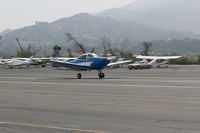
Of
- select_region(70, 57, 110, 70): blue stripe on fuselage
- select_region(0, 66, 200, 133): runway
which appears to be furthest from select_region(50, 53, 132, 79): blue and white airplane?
select_region(0, 66, 200, 133): runway

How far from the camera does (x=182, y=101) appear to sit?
1494 centimetres

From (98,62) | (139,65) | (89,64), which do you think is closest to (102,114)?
(98,62)

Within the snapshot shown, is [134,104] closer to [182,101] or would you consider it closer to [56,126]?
[182,101]

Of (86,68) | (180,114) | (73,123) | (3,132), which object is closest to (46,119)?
(73,123)

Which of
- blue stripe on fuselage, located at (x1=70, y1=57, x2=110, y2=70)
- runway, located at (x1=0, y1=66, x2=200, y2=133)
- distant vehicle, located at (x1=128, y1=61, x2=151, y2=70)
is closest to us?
runway, located at (x1=0, y1=66, x2=200, y2=133)

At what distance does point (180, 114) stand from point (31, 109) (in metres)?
5.11

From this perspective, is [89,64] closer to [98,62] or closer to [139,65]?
[98,62]

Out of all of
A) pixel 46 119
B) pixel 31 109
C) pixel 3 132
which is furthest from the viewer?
pixel 31 109

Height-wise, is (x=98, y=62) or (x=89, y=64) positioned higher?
(x=98, y=62)

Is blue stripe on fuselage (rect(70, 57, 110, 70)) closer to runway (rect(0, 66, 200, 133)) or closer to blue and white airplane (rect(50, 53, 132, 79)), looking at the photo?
blue and white airplane (rect(50, 53, 132, 79))

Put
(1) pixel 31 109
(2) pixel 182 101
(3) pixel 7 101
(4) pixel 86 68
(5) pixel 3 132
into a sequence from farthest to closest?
(4) pixel 86 68 < (3) pixel 7 101 < (2) pixel 182 101 < (1) pixel 31 109 < (5) pixel 3 132

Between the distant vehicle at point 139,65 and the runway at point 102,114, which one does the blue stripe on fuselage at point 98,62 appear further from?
the distant vehicle at point 139,65

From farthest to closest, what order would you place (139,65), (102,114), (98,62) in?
(139,65), (98,62), (102,114)

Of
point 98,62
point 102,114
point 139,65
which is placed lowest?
point 102,114
